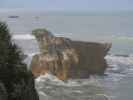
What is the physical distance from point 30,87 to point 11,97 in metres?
0.76

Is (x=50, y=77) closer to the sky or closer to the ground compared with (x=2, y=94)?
closer to the ground

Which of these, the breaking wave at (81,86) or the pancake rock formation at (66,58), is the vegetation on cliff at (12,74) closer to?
the breaking wave at (81,86)

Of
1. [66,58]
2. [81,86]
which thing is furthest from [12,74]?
[66,58]

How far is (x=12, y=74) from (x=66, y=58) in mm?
23200

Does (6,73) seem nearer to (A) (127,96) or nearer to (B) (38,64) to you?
(A) (127,96)

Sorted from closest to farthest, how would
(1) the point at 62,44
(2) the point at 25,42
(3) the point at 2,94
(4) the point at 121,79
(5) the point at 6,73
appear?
(3) the point at 2,94 < (5) the point at 6,73 < (4) the point at 121,79 < (1) the point at 62,44 < (2) the point at 25,42

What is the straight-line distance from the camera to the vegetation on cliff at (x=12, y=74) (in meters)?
9.55

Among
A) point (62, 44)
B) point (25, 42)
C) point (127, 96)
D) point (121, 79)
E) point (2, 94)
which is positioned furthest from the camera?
point (25, 42)

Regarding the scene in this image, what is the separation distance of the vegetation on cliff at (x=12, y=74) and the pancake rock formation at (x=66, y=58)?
20.9 m

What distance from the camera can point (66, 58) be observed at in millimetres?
33125

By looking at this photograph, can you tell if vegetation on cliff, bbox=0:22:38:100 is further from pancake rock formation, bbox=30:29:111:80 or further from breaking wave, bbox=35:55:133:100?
pancake rock formation, bbox=30:29:111:80

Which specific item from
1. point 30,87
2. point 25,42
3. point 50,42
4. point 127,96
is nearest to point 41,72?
point 50,42

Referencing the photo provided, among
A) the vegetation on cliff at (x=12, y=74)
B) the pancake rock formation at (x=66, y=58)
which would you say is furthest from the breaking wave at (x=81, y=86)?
the vegetation on cliff at (x=12, y=74)

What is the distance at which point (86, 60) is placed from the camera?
35.2 metres
